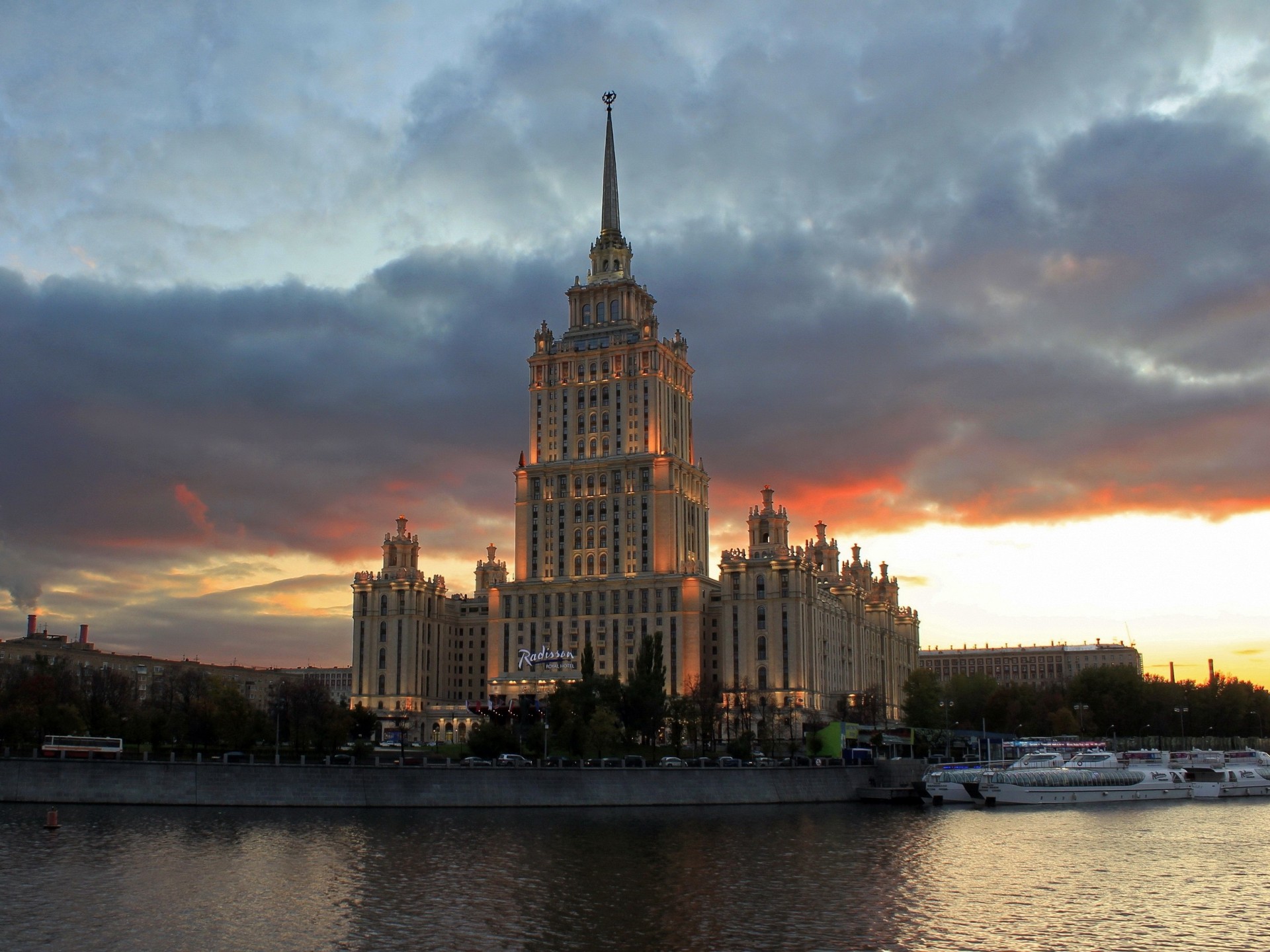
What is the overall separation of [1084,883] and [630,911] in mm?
28434

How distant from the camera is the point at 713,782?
122m

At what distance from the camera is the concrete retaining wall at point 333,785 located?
333ft

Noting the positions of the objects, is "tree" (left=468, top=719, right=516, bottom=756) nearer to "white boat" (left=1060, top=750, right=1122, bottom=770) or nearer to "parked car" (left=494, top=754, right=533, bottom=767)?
"parked car" (left=494, top=754, right=533, bottom=767)

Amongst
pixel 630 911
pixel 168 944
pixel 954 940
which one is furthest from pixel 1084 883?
pixel 168 944

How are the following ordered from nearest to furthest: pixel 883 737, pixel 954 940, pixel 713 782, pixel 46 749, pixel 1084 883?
pixel 954 940
pixel 1084 883
pixel 46 749
pixel 713 782
pixel 883 737

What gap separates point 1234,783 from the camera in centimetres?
15812

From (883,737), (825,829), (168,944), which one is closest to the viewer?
(168,944)

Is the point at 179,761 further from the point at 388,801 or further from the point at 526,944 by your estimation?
the point at 526,944

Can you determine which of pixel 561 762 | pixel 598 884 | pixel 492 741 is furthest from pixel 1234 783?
pixel 598 884

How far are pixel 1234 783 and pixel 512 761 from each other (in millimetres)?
96141

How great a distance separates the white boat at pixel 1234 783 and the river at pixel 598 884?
53.6 m

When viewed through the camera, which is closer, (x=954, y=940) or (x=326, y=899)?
(x=954, y=940)

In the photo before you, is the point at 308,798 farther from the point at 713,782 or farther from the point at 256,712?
the point at 713,782

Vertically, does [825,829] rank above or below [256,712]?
below
